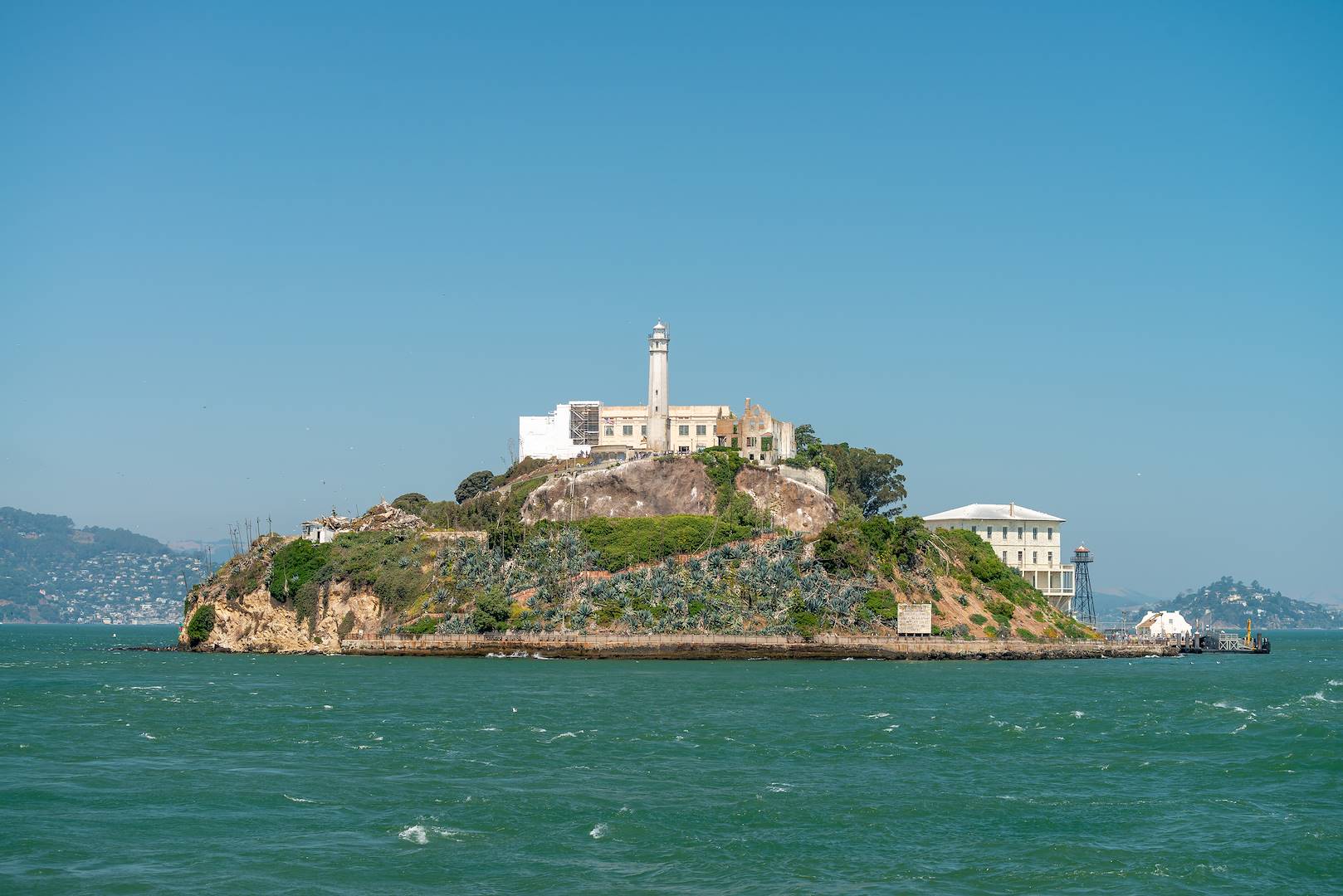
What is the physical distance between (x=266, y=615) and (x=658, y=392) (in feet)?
118

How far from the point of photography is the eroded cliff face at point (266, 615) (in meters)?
104

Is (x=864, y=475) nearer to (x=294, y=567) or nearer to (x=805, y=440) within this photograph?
(x=805, y=440)

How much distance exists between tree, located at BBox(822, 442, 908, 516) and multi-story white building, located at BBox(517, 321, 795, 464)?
32.5 feet

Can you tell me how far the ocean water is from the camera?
103 feet

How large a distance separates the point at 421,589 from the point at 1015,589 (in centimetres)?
4527

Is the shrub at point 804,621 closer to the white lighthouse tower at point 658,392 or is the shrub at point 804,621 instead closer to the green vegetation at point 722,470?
the green vegetation at point 722,470

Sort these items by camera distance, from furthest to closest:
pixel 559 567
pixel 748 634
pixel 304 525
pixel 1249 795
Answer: pixel 304 525 → pixel 559 567 → pixel 748 634 → pixel 1249 795

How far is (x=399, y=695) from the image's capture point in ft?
217

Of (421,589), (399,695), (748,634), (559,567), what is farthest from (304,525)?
(399,695)

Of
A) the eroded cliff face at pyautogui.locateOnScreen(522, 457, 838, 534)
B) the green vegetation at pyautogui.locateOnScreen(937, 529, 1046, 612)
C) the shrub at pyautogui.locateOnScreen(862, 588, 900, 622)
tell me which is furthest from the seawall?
the eroded cliff face at pyautogui.locateOnScreen(522, 457, 838, 534)

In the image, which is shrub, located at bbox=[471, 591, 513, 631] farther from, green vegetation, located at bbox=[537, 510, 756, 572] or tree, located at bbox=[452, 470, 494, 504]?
tree, located at bbox=[452, 470, 494, 504]

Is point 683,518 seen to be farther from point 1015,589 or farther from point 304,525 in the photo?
point 304,525

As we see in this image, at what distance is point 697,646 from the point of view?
9256 cm

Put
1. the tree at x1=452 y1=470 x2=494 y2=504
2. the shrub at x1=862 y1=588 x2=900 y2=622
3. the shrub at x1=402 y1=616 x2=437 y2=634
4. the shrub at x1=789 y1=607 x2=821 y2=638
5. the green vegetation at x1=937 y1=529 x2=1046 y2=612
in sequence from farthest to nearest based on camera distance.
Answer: the tree at x1=452 y1=470 x2=494 y2=504 < the green vegetation at x1=937 y1=529 x2=1046 y2=612 < the shrub at x1=402 y1=616 x2=437 y2=634 < the shrub at x1=862 y1=588 x2=900 y2=622 < the shrub at x1=789 y1=607 x2=821 y2=638
